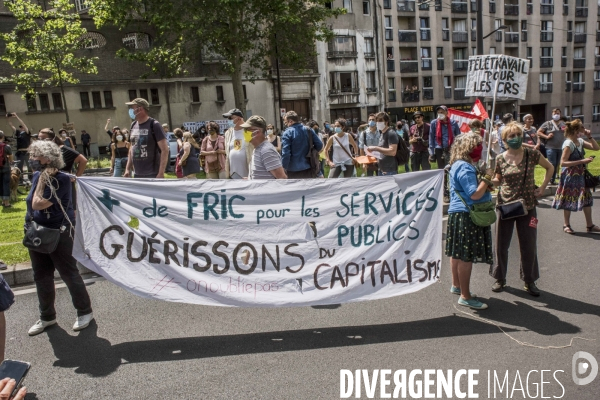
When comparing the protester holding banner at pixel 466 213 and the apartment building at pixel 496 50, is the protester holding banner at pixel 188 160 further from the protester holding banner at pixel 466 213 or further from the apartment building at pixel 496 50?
the apartment building at pixel 496 50

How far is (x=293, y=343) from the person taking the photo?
4566 mm

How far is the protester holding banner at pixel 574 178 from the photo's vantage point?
7.67 meters

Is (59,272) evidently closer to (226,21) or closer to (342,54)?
(226,21)

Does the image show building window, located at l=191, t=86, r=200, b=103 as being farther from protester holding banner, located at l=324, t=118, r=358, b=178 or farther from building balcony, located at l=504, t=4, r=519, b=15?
building balcony, located at l=504, t=4, r=519, b=15

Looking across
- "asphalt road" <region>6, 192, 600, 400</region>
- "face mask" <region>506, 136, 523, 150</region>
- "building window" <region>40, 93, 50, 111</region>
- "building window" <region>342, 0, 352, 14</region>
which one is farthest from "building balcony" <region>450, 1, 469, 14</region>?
"face mask" <region>506, 136, 523, 150</region>

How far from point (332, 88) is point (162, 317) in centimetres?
3996

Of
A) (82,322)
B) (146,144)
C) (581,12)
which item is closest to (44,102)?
(146,144)

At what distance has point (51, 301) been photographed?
508 centimetres

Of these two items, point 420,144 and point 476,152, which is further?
point 420,144

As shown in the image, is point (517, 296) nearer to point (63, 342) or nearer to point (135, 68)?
point (63, 342)

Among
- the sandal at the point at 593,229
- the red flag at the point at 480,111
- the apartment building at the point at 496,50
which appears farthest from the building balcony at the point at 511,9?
the sandal at the point at 593,229

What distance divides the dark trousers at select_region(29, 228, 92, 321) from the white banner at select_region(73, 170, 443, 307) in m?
0.16

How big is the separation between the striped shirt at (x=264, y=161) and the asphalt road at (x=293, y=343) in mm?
1538

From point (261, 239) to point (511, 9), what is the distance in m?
57.6
